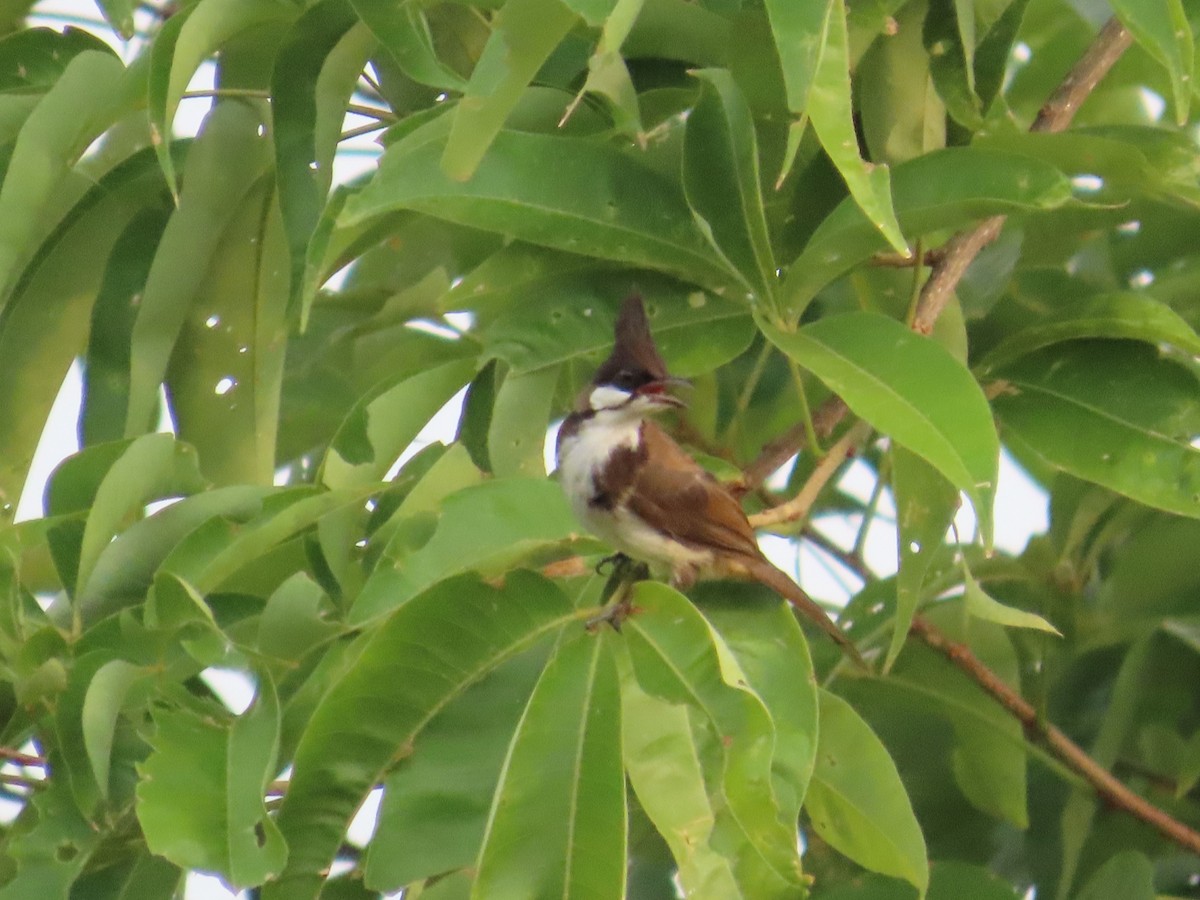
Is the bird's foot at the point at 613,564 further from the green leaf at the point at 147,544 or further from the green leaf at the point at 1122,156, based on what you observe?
the green leaf at the point at 1122,156

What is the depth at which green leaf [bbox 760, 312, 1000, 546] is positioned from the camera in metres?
1.65

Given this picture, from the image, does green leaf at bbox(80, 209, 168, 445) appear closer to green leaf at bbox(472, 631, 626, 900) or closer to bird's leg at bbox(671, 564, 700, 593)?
bird's leg at bbox(671, 564, 700, 593)

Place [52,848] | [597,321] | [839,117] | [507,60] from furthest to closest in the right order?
1. [597,321]
2. [52,848]
3. [507,60]
4. [839,117]

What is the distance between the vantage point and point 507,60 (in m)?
1.69

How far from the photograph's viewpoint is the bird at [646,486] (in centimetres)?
221

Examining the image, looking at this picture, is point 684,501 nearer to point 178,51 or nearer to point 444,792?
point 444,792

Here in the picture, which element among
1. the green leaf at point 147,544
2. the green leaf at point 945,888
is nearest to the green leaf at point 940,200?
the green leaf at point 147,544

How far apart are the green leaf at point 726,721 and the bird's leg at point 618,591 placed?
1.0 inches

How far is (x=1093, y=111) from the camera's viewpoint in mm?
2979

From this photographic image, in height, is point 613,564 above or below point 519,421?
below

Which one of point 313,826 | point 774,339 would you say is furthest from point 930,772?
point 313,826

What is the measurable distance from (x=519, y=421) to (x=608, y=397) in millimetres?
386

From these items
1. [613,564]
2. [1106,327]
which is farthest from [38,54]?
[1106,327]

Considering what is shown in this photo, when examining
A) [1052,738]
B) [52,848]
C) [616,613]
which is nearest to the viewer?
[616,613]
